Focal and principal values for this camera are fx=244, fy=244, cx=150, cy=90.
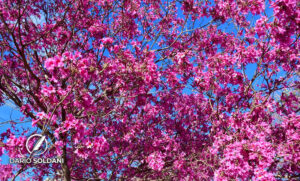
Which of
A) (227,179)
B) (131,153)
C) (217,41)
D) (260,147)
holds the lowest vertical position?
(227,179)

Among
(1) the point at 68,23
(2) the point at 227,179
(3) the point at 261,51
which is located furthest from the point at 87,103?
(3) the point at 261,51

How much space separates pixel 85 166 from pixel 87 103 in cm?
432

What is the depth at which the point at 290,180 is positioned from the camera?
6277 millimetres

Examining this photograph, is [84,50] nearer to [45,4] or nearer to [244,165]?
Result: [45,4]

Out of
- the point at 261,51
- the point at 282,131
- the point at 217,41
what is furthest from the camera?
the point at 217,41

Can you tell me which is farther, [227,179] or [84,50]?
[84,50]

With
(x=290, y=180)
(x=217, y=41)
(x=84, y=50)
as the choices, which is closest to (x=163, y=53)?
(x=217, y=41)

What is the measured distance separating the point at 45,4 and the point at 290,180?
8.75 m

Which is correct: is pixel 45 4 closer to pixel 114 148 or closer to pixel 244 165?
pixel 114 148

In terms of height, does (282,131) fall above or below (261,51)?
below

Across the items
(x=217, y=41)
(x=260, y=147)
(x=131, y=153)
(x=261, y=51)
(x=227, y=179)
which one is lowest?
(x=227, y=179)

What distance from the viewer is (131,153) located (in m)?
8.21

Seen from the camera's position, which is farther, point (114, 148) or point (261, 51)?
point (114, 148)

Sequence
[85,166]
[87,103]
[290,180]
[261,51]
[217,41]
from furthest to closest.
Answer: [217,41] → [85,166] → [261,51] → [290,180] → [87,103]
